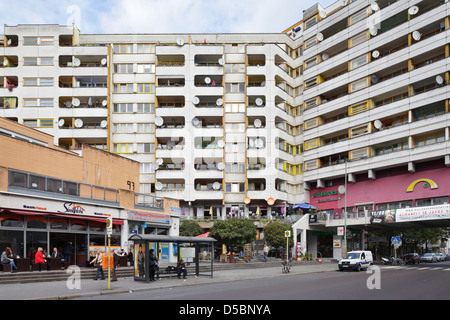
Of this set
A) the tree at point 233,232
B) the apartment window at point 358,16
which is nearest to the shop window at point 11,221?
the tree at point 233,232

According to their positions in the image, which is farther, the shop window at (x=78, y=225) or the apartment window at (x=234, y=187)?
the apartment window at (x=234, y=187)

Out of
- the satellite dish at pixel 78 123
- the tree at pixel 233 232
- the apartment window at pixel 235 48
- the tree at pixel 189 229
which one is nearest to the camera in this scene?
the tree at pixel 233 232

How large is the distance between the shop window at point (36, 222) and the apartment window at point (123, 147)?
37528 mm

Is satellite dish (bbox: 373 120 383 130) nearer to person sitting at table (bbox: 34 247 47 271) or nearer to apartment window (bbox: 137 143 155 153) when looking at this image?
apartment window (bbox: 137 143 155 153)

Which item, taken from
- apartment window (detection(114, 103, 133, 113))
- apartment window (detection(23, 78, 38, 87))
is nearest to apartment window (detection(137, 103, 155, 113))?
apartment window (detection(114, 103, 133, 113))

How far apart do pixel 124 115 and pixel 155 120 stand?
17.6 ft

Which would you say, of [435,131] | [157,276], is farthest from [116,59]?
[157,276]

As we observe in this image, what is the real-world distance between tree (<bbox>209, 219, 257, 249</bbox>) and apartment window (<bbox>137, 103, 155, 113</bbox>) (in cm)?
2747

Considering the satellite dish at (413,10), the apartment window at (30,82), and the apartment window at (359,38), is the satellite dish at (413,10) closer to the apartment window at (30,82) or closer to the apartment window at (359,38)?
the apartment window at (359,38)

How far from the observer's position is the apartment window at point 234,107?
6481cm

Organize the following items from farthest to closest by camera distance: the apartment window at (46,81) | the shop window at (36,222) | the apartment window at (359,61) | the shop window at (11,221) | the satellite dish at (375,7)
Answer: the apartment window at (46,81) → the apartment window at (359,61) → the satellite dish at (375,7) → the shop window at (36,222) → the shop window at (11,221)
